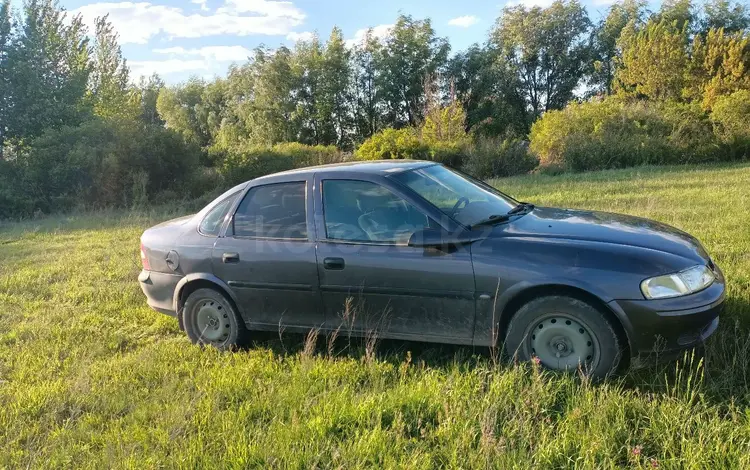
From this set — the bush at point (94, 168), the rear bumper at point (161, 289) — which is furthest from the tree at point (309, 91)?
the rear bumper at point (161, 289)

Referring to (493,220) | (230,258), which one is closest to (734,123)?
(493,220)

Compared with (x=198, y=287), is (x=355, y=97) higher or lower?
higher

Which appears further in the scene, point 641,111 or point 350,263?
point 641,111

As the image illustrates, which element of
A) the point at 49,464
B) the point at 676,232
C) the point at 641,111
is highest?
Answer: the point at 641,111

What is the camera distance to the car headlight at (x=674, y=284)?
3.28 metres

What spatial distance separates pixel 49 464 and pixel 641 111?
22583 millimetres

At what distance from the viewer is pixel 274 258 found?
434cm

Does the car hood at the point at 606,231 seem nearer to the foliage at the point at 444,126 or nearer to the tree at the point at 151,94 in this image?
the foliage at the point at 444,126

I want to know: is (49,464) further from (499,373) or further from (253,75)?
(253,75)

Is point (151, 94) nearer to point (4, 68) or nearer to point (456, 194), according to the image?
point (4, 68)

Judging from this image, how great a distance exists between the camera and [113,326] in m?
5.54

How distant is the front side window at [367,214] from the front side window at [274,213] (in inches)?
9.2

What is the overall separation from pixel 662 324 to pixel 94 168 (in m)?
20.4

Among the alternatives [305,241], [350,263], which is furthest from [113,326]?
[350,263]
